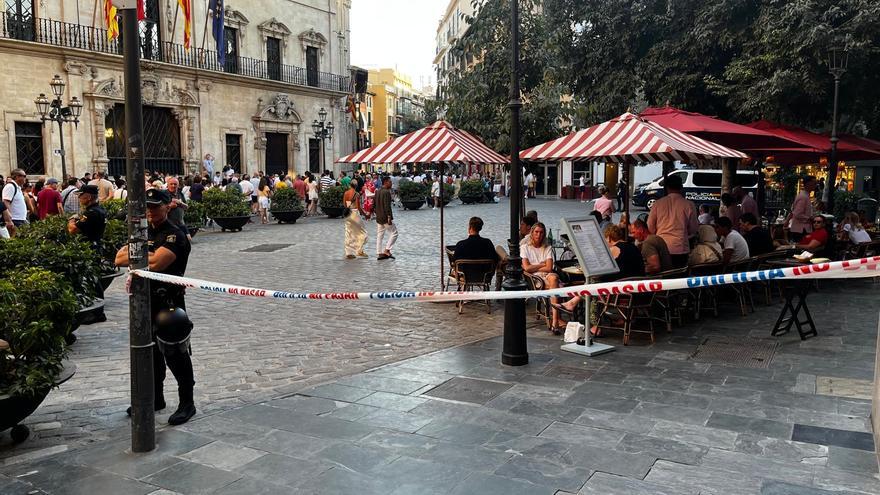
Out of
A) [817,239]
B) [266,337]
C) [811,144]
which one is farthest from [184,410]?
[811,144]

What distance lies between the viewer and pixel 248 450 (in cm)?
440

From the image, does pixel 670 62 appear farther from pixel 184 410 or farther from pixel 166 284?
pixel 184 410

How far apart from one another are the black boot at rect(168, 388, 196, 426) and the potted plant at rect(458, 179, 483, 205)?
28.8 m

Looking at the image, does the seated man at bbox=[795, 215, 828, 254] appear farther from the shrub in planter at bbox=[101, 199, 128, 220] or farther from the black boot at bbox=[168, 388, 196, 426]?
the shrub in planter at bbox=[101, 199, 128, 220]

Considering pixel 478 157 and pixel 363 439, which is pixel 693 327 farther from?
pixel 363 439

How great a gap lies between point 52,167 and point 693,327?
2437 centimetres

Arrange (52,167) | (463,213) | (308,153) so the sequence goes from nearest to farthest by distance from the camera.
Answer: (52,167)
(463,213)
(308,153)

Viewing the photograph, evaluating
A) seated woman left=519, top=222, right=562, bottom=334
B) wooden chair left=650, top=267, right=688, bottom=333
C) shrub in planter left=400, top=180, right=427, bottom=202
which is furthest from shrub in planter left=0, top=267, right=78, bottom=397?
shrub in planter left=400, top=180, right=427, bottom=202

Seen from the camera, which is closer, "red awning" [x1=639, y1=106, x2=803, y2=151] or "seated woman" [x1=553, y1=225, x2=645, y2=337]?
"seated woman" [x1=553, y1=225, x2=645, y2=337]

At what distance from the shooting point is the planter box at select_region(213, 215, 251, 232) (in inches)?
767

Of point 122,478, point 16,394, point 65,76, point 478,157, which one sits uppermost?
point 65,76

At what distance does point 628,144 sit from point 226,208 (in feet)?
47.6

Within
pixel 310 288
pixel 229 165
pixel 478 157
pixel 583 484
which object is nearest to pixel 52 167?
pixel 229 165

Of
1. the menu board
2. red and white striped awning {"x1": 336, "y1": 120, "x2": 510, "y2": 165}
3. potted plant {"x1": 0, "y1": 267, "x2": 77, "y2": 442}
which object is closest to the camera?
potted plant {"x1": 0, "y1": 267, "x2": 77, "y2": 442}
